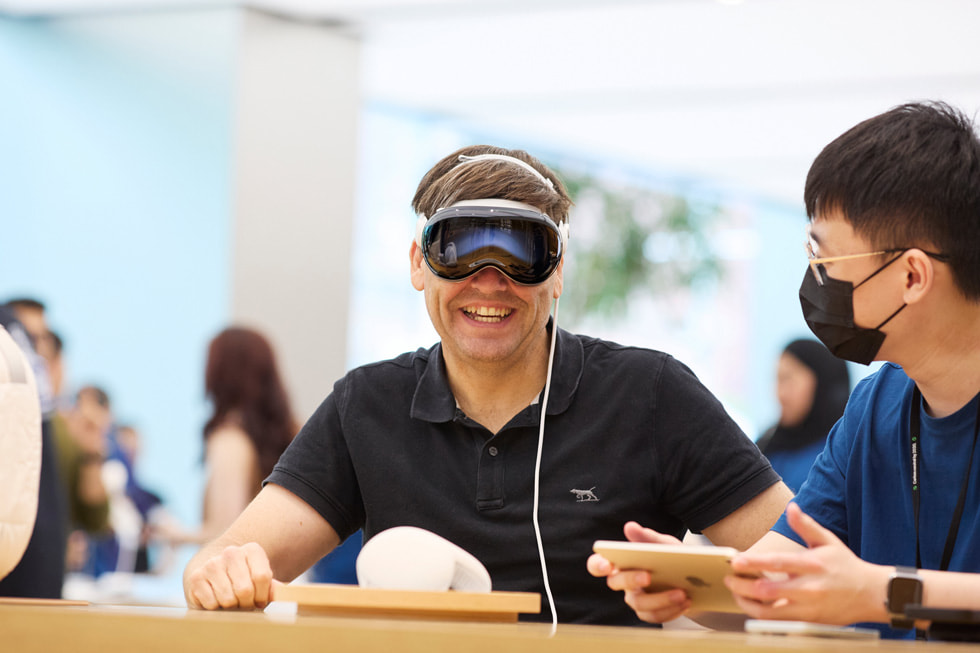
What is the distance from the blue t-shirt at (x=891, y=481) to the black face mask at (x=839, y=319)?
0.12 metres

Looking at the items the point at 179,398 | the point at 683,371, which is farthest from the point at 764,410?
the point at 683,371

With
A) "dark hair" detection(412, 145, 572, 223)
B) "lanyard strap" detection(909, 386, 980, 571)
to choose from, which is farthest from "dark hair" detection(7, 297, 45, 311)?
"lanyard strap" detection(909, 386, 980, 571)

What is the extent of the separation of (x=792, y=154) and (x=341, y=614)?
944 centimetres

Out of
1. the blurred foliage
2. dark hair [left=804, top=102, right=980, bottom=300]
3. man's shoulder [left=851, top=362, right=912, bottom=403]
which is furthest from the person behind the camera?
the blurred foliage

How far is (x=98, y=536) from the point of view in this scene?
227 inches

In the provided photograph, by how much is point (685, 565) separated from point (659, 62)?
6601 mm

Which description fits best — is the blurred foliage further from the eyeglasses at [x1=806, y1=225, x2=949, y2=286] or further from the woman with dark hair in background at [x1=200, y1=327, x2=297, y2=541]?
the eyeglasses at [x1=806, y1=225, x2=949, y2=286]

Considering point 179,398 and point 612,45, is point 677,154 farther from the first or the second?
point 179,398

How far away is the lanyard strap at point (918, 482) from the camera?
1682 millimetres

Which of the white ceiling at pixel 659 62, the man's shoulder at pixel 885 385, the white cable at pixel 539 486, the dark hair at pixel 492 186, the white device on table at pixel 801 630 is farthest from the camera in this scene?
the white ceiling at pixel 659 62

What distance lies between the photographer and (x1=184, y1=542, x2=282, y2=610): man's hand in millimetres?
1706

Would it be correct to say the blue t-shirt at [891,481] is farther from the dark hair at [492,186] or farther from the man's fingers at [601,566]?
the dark hair at [492,186]

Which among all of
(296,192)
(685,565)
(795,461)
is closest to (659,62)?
(296,192)

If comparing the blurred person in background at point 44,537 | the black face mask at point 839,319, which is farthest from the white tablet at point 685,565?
the blurred person in background at point 44,537
